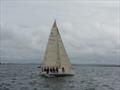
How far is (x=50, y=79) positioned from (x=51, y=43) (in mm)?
9689

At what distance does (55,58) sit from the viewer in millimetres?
83188

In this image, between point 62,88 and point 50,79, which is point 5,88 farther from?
point 50,79

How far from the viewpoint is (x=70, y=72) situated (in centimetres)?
8531

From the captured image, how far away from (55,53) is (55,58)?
126 cm

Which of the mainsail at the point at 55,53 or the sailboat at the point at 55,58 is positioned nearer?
the sailboat at the point at 55,58

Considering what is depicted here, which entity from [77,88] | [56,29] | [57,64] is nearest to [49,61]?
[57,64]

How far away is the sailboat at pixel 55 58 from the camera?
8206 cm

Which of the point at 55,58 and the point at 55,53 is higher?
A: the point at 55,53

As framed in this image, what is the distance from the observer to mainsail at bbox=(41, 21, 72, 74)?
82.6 meters

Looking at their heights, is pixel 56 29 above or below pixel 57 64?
above

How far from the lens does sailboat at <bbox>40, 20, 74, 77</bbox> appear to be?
269ft

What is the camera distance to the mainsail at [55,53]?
82600mm

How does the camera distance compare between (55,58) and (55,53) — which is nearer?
(55,58)

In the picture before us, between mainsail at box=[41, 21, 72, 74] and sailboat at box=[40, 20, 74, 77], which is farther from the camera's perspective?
mainsail at box=[41, 21, 72, 74]
